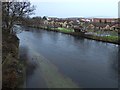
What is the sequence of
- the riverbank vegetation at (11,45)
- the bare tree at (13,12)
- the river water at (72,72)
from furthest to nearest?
the bare tree at (13,12) → the river water at (72,72) → the riverbank vegetation at (11,45)

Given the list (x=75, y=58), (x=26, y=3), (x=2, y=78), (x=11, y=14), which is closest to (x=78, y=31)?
(x=26, y=3)

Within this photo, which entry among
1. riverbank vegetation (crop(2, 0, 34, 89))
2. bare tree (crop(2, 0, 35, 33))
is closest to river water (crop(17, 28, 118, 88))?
riverbank vegetation (crop(2, 0, 34, 89))

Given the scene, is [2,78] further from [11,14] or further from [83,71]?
[11,14]

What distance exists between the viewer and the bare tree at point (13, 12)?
10825mm

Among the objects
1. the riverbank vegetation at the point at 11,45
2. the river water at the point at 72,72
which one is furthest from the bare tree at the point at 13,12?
the river water at the point at 72,72

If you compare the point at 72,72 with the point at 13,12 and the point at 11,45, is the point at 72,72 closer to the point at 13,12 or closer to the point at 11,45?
the point at 11,45

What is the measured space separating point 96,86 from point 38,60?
3.30 metres

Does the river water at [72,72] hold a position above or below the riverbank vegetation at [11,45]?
below

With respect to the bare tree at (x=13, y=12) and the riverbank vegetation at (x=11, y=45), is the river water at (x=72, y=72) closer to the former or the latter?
the riverbank vegetation at (x=11, y=45)

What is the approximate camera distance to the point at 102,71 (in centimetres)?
766

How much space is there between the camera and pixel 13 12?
460 inches

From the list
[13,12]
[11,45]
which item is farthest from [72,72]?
[13,12]

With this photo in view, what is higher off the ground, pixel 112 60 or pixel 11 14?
pixel 11 14

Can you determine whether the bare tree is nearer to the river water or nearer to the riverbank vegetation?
the riverbank vegetation
